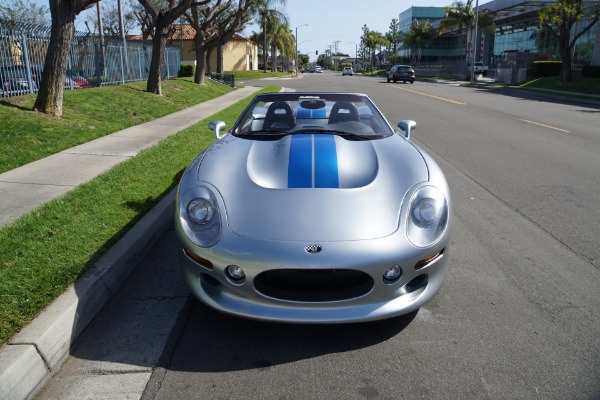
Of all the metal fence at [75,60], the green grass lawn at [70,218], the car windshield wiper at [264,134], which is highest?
the metal fence at [75,60]

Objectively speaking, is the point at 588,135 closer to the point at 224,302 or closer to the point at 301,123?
the point at 301,123

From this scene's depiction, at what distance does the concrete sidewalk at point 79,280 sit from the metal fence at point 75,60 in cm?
582

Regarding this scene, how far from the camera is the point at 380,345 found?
3.06 m

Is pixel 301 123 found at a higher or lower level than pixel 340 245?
higher

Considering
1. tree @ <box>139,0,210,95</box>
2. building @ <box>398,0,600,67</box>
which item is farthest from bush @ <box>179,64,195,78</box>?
building @ <box>398,0,600,67</box>

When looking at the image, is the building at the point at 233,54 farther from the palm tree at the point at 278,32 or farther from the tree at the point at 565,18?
the tree at the point at 565,18

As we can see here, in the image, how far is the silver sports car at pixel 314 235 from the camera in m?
2.89

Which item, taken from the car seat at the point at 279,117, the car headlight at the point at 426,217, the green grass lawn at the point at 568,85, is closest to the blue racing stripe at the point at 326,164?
the car headlight at the point at 426,217

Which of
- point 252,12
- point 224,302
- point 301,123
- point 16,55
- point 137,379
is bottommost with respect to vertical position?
point 137,379

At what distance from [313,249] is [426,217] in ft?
2.58

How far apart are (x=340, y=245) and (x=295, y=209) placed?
389mm

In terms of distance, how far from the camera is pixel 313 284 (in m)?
2.96

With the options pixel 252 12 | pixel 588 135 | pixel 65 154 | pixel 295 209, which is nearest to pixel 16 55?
pixel 65 154

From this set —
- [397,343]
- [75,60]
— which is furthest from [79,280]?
[75,60]
